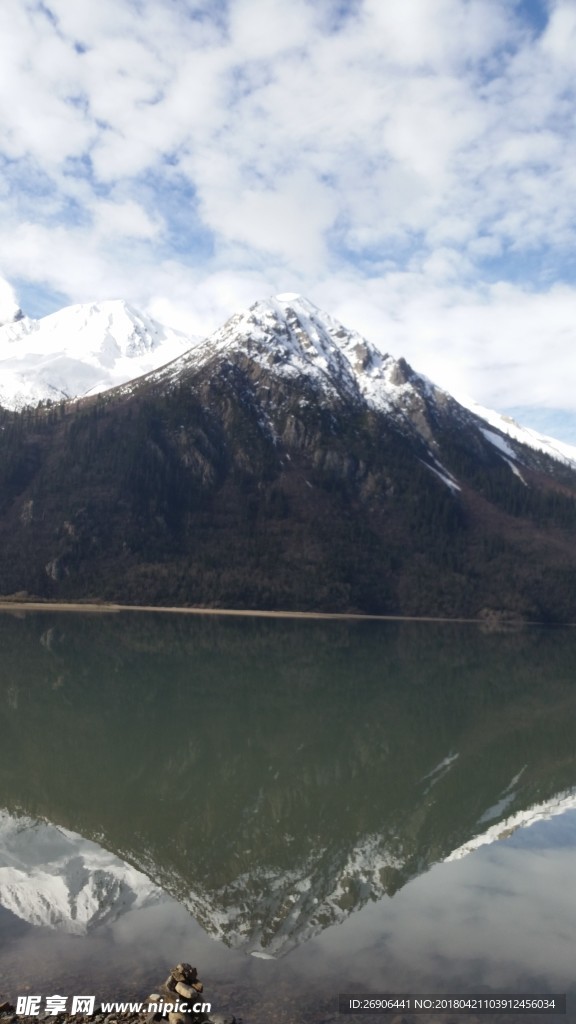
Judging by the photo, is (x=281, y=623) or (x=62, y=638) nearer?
(x=62, y=638)

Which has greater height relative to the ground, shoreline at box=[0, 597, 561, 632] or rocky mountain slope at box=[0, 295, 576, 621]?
rocky mountain slope at box=[0, 295, 576, 621]

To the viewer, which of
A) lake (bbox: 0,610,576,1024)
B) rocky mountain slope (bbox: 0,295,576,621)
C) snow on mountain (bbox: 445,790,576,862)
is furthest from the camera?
rocky mountain slope (bbox: 0,295,576,621)

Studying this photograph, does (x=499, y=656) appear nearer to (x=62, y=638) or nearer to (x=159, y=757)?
(x=62, y=638)

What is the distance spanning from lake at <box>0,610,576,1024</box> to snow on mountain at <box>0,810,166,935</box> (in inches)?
2.8

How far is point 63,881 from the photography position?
1838 centimetres

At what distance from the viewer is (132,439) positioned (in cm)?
16800

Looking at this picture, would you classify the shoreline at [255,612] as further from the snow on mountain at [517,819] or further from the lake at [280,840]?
the snow on mountain at [517,819]

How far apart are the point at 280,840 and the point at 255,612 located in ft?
371

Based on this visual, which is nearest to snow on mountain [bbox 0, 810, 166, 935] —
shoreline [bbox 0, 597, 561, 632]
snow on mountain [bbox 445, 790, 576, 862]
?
snow on mountain [bbox 445, 790, 576, 862]

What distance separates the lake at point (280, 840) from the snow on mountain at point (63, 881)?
7 cm

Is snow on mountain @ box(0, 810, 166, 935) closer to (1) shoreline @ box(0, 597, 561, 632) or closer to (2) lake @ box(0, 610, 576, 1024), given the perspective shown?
(2) lake @ box(0, 610, 576, 1024)

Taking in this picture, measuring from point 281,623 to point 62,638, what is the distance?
48.7 metres

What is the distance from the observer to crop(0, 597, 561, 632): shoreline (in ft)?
405

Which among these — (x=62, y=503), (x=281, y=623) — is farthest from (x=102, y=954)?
(x=62, y=503)
